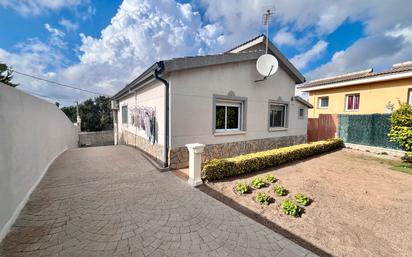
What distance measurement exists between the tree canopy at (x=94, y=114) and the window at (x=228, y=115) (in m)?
36.1

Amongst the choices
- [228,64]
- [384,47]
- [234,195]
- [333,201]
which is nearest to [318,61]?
[384,47]

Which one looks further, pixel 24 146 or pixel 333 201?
pixel 333 201

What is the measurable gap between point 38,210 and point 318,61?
71.3 ft

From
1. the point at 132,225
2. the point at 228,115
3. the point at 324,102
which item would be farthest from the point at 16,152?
the point at 324,102

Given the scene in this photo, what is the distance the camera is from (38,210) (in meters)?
3.64

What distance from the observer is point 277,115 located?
10.6 meters

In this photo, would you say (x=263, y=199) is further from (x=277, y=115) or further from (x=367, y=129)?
(x=367, y=129)

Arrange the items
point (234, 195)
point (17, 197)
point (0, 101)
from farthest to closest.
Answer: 1. point (234, 195)
2. point (17, 197)
3. point (0, 101)

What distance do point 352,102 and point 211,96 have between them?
504 inches

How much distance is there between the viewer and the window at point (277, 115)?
33.4 feet

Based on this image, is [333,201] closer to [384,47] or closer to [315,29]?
[315,29]

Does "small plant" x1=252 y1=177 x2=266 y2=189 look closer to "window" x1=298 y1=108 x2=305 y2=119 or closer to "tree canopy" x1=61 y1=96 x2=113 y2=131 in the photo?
"window" x1=298 y1=108 x2=305 y2=119

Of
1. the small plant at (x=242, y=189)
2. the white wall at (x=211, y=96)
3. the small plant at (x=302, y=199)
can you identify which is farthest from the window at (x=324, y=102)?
the small plant at (x=242, y=189)

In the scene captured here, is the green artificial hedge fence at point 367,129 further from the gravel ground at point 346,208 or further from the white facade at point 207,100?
the white facade at point 207,100
